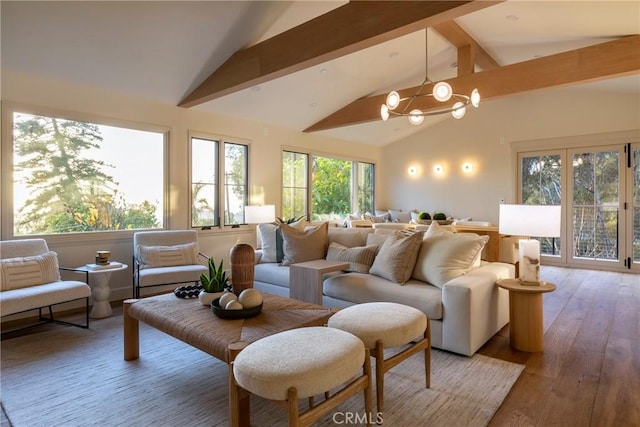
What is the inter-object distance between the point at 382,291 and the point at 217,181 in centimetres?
343

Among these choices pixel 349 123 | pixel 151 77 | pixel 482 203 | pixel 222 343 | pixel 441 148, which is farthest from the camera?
pixel 441 148

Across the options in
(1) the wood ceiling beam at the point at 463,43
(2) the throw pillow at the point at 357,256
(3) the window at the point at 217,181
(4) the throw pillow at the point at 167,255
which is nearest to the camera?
(2) the throw pillow at the point at 357,256

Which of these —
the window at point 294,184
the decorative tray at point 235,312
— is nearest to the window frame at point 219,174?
the window at point 294,184

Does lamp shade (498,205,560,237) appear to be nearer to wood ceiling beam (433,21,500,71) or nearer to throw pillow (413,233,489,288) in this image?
throw pillow (413,233,489,288)

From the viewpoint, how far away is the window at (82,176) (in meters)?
3.62

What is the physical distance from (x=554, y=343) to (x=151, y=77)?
4904 millimetres

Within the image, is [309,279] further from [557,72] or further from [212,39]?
[557,72]

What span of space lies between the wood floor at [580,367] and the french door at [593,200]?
7.16 feet

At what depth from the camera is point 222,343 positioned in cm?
179

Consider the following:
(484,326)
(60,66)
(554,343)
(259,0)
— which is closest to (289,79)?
(259,0)

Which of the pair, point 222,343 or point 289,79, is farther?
point 289,79

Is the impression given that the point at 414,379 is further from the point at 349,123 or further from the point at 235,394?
the point at 349,123

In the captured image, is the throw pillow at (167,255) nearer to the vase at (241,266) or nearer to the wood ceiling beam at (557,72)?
the vase at (241,266)

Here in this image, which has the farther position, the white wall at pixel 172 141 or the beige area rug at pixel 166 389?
the white wall at pixel 172 141
